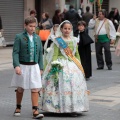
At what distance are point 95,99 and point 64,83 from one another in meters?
2.06

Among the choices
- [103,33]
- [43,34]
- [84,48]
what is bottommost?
[43,34]

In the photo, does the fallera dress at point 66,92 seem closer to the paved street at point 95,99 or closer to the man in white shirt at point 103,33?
the paved street at point 95,99

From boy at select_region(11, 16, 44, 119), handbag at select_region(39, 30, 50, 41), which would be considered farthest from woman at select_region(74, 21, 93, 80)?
handbag at select_region(39, 30, 50, 41)

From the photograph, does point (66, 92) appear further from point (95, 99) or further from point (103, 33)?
point (103, 33)

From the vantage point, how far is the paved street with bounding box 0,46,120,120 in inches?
379

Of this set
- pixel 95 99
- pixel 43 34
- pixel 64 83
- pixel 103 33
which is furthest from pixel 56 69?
pixel 43 34

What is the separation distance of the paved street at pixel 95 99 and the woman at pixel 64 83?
191 millimetres

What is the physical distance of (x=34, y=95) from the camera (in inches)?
363

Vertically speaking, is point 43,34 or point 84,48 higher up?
point 84,48

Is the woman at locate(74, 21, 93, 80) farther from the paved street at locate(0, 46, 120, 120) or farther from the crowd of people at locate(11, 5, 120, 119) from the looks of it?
the crowd of people at locate(11, 5, 120, 119)

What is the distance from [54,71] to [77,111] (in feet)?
2.44

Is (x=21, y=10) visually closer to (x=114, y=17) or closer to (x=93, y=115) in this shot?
(x=114, y=17)

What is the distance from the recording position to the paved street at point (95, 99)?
9.62m

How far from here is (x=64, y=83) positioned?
951 cm
